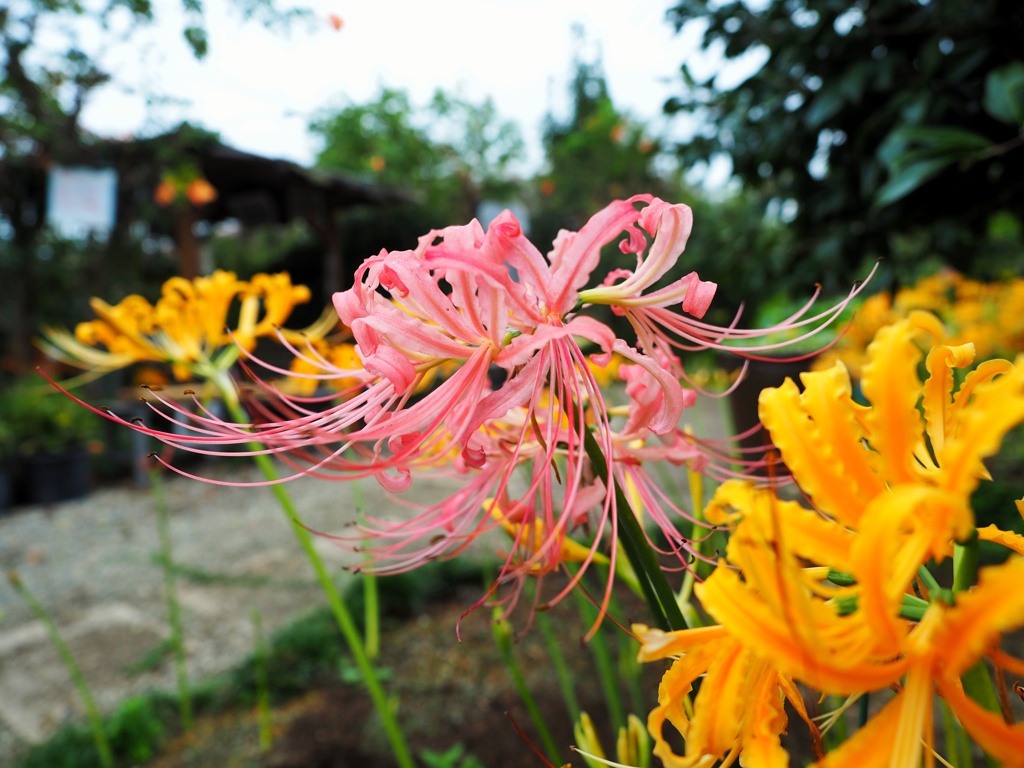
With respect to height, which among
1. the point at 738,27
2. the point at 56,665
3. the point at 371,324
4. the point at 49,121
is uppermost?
the point at 49,121

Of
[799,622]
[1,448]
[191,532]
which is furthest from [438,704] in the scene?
[1,448]

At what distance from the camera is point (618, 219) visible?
14.5 inches

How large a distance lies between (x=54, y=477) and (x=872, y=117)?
5.30m

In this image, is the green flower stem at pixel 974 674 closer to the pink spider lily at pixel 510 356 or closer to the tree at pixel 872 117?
the pink spider lily at pixel 510 356

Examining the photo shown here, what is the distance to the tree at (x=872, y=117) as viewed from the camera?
4.73 ft

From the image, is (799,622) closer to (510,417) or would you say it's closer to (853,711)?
(510,417)

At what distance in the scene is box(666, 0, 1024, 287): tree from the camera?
1440mm

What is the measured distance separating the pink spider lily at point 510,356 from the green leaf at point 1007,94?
1.18 m

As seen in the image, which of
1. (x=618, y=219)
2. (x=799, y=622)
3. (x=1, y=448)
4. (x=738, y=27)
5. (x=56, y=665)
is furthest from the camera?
(x=1, y=448)

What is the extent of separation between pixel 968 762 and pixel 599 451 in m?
0.47

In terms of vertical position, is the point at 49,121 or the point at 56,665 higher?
the point at 49,121

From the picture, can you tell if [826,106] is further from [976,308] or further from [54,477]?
[54,477]

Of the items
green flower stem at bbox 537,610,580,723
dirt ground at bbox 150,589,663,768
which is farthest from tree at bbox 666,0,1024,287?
dirt ground at bbox 150,589,663,768

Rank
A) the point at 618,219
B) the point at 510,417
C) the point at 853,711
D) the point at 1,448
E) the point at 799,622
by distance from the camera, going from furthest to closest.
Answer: the point at 1,448 < the point at 853,711 < the point at 510,417 < the point at 618,219 < the point at 799,622
